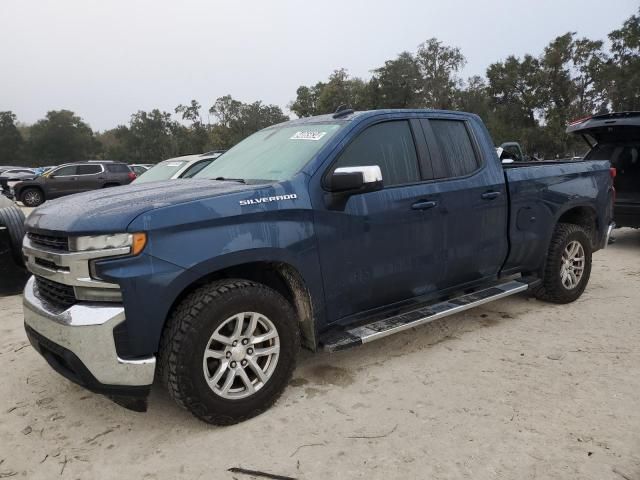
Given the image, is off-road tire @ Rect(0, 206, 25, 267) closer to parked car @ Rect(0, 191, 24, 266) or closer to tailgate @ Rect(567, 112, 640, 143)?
parked car @ Rect(0, 191, 24, 266)

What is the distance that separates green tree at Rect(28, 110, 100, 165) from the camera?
64.9 meters

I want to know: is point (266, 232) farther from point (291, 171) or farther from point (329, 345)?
point (329, 345)

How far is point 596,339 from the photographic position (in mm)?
4020

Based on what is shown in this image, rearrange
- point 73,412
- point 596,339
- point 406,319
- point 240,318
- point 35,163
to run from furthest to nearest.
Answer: point 35,163
point 596,339
point 406,319
point 73,412
point 240,318

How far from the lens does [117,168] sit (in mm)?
19609

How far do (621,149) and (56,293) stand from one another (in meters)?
8.63

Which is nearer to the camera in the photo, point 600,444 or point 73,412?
point 600,444

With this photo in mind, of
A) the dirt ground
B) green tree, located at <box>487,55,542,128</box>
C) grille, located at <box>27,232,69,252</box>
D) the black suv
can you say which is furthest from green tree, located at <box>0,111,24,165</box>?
grille, located at <box>27,232,69,252</box>

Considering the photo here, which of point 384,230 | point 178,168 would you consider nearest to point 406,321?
point 384,230

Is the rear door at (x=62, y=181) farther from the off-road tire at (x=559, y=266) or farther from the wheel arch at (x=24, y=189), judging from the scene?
the off-road tire at (x=559, y=266)

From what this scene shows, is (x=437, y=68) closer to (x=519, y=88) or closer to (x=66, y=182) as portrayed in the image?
(x=519, y=88)

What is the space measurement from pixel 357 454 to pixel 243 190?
62.3 inches

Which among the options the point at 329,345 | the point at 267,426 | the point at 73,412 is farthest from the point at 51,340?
the point at 329,345

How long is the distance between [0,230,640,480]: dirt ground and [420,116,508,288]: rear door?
64cm
